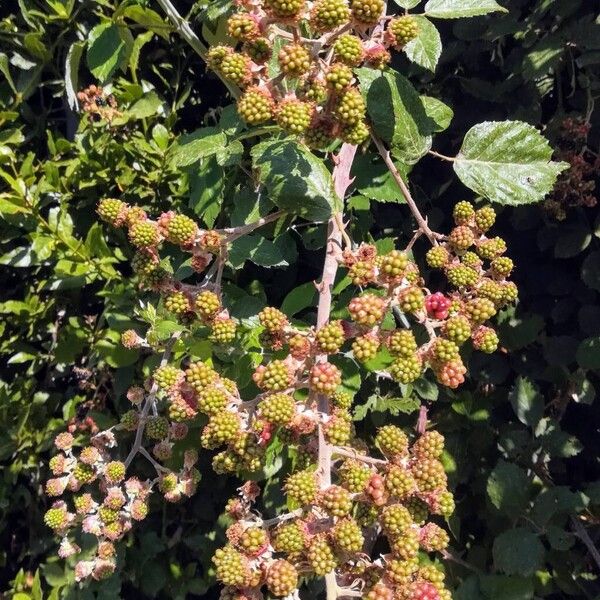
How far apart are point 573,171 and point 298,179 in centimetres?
93

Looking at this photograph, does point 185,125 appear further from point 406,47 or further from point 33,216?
point 406,47

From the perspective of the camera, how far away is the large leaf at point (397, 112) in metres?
1.31

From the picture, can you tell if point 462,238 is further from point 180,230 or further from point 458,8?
point 180,230

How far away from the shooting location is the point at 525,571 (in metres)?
1.79

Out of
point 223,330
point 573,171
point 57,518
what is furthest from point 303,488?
point 573,171

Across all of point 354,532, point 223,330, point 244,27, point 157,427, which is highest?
point 244,27

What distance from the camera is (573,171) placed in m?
1.80

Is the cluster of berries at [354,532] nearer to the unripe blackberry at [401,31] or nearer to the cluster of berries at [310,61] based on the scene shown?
the cluster of berries at [310,61]

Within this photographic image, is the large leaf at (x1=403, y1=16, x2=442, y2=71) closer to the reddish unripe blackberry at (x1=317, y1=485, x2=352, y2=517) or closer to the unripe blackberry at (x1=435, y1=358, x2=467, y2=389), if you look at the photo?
the unripe blackberry at (x1=435, y1=358, x2=467, y2=389)

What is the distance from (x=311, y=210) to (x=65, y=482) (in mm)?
1091

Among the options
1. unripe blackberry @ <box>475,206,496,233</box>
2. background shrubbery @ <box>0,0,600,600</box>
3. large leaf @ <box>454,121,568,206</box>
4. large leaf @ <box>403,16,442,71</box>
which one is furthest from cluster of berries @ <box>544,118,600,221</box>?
large leaf @ <box>403,16,442,71</box>

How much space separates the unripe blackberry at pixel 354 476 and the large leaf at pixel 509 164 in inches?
26.2

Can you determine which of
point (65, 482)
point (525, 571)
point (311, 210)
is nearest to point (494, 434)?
point (525, 571)

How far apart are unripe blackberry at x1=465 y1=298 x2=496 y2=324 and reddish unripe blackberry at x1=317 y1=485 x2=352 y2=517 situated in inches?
17.5
